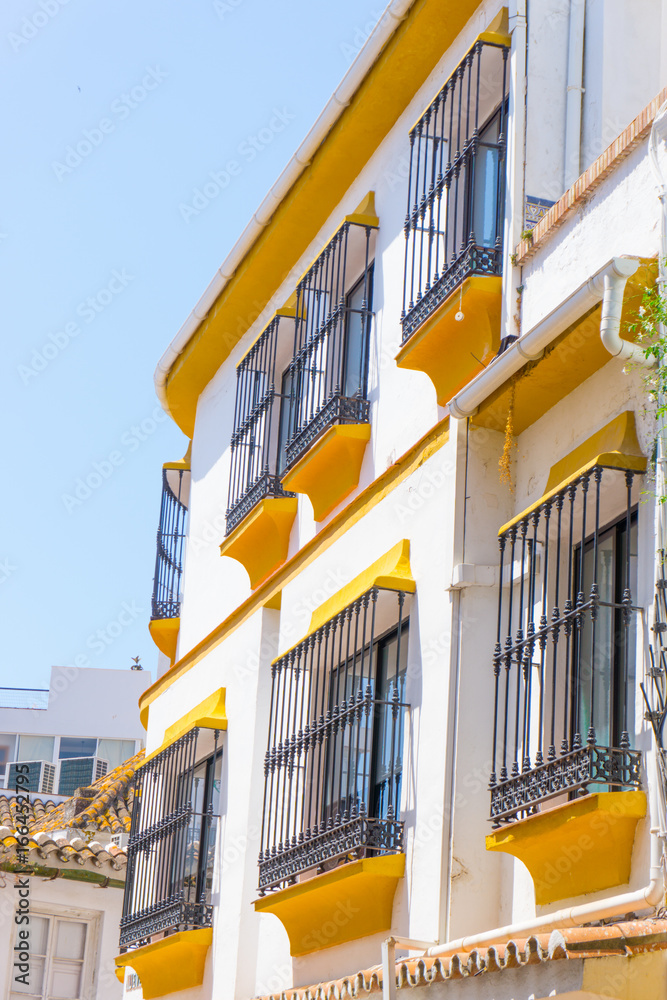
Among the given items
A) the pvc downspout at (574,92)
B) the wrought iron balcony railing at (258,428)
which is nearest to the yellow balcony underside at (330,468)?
the wrought iron balcony railing at (258,428)

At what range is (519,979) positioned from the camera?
6.02 metres

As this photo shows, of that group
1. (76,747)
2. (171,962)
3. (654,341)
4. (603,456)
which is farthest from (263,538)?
(76,747)

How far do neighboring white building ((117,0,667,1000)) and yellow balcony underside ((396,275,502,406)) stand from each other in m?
0.02

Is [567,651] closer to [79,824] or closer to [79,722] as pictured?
[79,824]

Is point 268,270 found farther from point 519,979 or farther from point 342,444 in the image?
point 519,979

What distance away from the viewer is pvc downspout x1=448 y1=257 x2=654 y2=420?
21.7 ft

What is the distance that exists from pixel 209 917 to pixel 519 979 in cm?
560

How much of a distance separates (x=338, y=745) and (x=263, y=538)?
111 inches

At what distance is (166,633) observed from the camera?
47.1ft

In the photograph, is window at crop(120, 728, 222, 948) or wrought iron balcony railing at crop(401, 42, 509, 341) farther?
window at crop(120, 728, 222, 948)

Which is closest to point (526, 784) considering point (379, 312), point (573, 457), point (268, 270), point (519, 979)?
point (519, 979)

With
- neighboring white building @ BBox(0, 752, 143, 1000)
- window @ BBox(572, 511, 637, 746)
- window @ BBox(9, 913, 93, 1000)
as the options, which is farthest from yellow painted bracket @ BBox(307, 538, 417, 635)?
window @ BBox(9, 913, 93, 1000)

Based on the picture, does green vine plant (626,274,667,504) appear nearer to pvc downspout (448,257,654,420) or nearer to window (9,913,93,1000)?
pvc downspout (448,257,654,420)

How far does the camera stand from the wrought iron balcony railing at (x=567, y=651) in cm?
657
